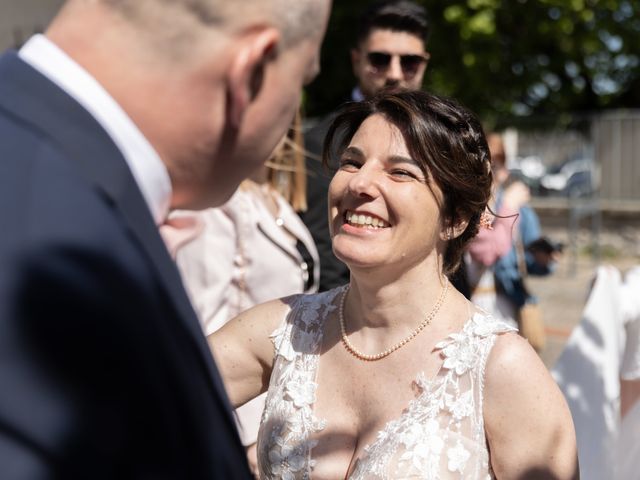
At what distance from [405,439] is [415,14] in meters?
2.39

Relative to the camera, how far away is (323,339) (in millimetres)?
2152

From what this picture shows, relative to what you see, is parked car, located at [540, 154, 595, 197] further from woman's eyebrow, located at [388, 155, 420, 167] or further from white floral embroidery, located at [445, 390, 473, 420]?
white floral embroidery, located at [445, 390, 473, 420]

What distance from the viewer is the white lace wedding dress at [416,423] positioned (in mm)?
1859

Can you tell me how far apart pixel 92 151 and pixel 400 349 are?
4.32 feet

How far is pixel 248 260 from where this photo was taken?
2795 millimetres

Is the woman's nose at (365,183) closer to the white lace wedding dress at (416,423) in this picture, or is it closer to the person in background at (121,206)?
the white lace wedding dress at (416,423)

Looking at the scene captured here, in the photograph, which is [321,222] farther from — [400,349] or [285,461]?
[285,461]

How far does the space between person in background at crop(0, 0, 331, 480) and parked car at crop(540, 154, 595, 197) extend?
12.9 metres

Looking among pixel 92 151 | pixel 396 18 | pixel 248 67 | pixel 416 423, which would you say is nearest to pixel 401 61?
pixel 396 18

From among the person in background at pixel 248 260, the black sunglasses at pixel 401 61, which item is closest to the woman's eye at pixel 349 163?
the person in background at pixel 248 260

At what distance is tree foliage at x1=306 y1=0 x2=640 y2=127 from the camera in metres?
13.7

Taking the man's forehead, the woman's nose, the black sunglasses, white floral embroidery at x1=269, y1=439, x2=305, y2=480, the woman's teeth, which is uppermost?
the man's forehead

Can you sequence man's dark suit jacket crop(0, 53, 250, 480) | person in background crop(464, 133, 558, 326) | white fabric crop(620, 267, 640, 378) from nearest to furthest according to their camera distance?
1. man's dark suit jacket crop(0, 53, 250, 480)
2. white fabric crop(620, 267, 640, 378)
3. person in background crop(464, 133, 558, 326)

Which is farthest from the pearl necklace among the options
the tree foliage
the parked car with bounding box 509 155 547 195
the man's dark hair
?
the parked car with bounding box 509 155 547 195
